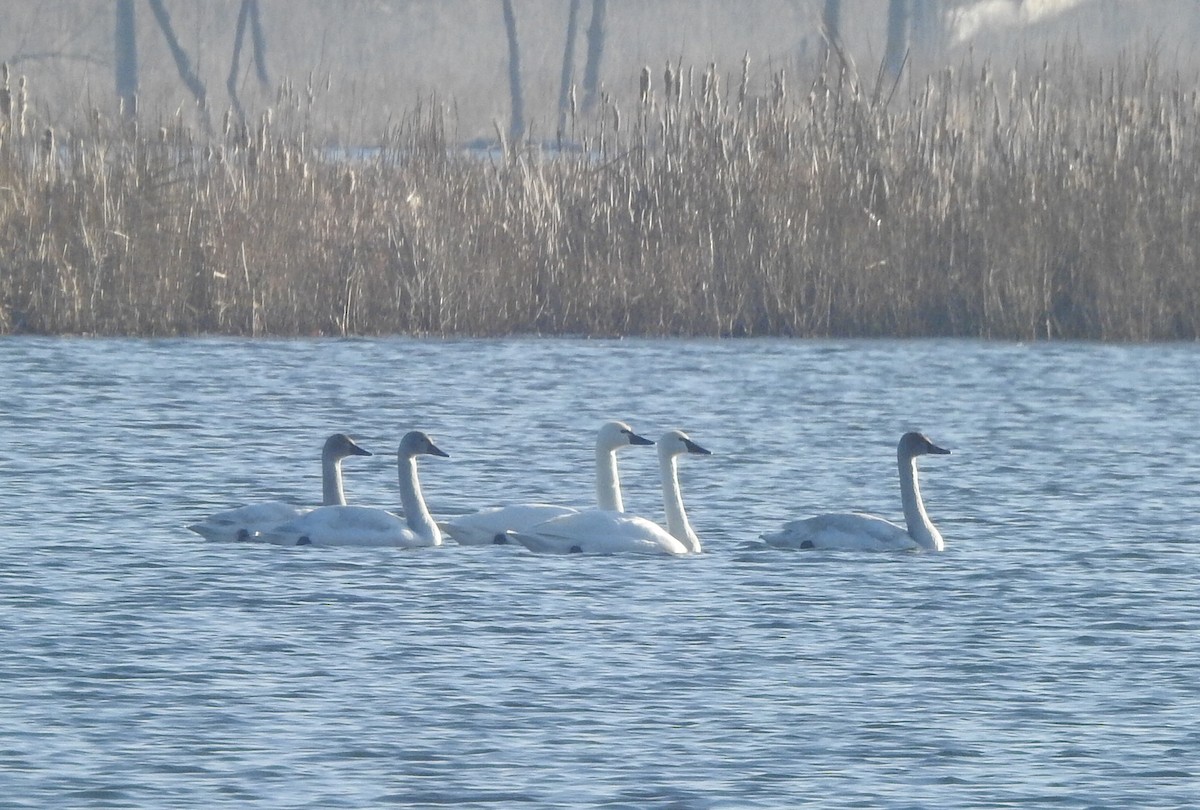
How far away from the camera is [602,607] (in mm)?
8391

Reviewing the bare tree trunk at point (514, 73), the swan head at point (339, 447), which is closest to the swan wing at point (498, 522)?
the swan head at point (339, 447)

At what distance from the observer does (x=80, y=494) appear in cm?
1070

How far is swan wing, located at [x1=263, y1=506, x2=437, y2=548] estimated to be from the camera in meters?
9.45

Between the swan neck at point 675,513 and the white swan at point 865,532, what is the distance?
285mm

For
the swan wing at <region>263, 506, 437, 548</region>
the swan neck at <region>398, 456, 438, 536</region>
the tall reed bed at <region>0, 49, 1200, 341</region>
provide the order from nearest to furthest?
the swan wing at <region>263, 506, 437, 548</region>
the swan neck at <region>398, 456, 438, 536</region>
the tall reed bed at <region>0, 49, 1200, 341</region>

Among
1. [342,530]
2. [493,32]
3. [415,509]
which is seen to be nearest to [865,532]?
[415,509]

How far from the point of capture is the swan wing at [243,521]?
31.2 ft

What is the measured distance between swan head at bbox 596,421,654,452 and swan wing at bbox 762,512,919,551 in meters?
0.90

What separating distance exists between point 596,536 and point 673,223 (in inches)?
242

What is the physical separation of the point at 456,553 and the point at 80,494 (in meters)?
1.97

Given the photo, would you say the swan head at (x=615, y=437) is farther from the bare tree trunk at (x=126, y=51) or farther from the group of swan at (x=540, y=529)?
the bare tree trunk at (x=126, y=51)

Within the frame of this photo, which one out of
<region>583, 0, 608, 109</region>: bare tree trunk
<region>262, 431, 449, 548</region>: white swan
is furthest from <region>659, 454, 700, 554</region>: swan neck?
<region>583, 0, 608, 109</region>: bare tree trunk

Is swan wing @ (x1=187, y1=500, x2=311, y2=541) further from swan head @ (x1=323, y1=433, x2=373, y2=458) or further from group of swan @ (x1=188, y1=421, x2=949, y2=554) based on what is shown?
swan head @ (x1=323, y1=433, x2=373, y2=458)

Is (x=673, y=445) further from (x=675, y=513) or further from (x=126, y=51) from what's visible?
(x=126, y=51)
